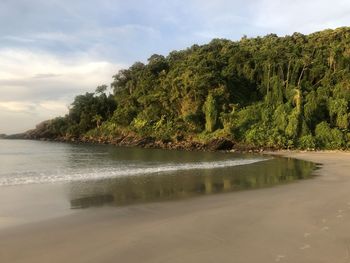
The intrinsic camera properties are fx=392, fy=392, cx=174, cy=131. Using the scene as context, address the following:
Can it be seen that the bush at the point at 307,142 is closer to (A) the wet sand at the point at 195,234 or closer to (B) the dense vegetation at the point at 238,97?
(B) the dense vegetation at the point at 238,97

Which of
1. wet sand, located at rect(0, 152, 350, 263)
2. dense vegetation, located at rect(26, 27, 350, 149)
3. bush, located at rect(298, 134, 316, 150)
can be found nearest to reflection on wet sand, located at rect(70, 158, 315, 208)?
wet sand, located at rect(0, 152, 350, 263)

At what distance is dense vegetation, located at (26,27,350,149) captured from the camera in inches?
2324

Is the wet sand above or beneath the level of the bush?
beneath

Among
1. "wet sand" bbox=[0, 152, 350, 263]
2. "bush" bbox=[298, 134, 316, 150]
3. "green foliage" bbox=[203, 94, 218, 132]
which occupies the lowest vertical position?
"wet sand" bbox=[0, 152, 350, 263]

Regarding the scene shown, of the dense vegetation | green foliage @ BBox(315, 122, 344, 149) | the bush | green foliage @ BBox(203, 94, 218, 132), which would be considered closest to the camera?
green foliage @ BBox(315, 122, 344, 149)

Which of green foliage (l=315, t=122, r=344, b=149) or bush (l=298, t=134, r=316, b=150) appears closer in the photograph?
green foliage (l=315, t=122, r=344, b=149)

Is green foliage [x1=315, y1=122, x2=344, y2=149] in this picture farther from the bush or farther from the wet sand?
the wet sand

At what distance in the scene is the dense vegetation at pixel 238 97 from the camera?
59.0m

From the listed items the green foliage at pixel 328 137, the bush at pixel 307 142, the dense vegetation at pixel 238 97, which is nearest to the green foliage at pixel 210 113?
the dense vegetation at pixel 238 97

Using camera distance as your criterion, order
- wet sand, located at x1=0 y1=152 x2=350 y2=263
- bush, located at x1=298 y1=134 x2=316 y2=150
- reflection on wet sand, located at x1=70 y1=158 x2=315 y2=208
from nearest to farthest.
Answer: wet sand, located at x1=0 y1=152 x2=350 y2=263, reflection on wet sand, located at x1=70 y1=158 x2=315 y2=208, bush, located at x1=298 y1=134 x2=316 y2=150

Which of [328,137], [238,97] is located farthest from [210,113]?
[328,137]

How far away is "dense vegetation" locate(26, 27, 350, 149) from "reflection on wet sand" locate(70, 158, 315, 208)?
34.8 metres

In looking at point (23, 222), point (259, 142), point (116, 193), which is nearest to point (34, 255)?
point (23, 222)

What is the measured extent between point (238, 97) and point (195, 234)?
65.8 metres
